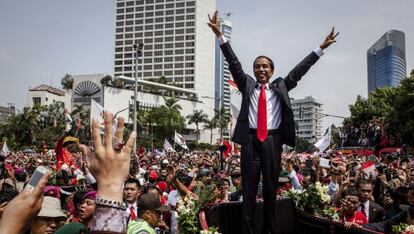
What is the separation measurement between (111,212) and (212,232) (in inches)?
88.8

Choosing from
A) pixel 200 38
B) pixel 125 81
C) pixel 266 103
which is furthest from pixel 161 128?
pixel 266 103

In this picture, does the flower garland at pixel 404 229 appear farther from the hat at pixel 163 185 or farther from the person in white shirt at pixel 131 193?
the hat at pixel 163 185

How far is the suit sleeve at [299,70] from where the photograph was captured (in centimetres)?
450

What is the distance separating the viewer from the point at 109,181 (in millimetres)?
1818

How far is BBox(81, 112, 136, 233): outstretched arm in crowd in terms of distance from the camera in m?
1.77

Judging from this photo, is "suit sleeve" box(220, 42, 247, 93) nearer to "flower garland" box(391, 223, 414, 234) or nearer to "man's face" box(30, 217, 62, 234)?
"flower garland" box(391, 223, 414, 234)

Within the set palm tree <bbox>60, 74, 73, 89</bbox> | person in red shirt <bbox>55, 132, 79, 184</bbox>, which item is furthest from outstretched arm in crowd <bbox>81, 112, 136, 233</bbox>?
palm tree <bbox>60, 74, 73, 89</bbox>

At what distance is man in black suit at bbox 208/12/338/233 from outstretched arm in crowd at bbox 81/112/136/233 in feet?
8.15

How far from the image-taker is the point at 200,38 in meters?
144

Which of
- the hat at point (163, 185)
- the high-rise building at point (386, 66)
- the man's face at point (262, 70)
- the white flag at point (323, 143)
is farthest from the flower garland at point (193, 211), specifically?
the high-rise building at point (386, 66)

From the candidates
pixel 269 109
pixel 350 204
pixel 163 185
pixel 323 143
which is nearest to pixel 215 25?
pixel 269 109

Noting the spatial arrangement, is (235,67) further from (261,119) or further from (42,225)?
(42,225)

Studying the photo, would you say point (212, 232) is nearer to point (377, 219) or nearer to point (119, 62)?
point (377, 219)

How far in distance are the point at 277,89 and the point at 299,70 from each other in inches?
13.4
